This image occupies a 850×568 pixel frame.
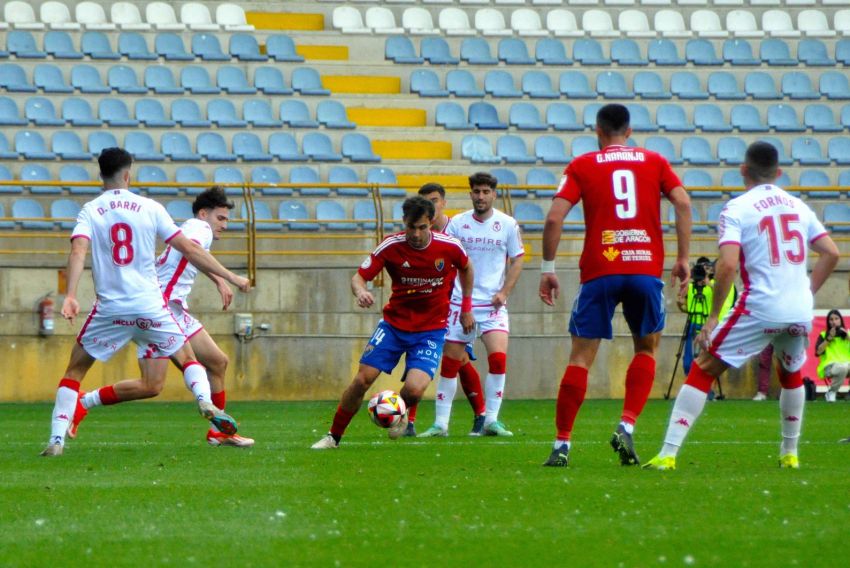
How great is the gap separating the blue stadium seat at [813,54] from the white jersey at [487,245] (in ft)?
56.9

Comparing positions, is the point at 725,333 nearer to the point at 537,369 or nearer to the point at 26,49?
the point at 537,369

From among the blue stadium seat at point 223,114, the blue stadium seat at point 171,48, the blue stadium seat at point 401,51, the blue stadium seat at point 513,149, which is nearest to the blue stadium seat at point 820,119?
the blue stadium seat at point 513,149

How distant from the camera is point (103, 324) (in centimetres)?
1016

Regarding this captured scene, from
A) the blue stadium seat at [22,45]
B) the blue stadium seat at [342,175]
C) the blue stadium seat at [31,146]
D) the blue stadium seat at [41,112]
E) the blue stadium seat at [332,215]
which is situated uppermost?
the blue stadium seat at [22,45]

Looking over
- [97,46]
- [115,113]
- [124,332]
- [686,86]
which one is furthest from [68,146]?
[124,332]

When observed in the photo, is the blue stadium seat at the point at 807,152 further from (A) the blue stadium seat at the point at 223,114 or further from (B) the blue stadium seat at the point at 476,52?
(A) the blue stadium seat at the point at 223,114

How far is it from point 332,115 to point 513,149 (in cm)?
325

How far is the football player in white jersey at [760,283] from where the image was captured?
8.43 meters

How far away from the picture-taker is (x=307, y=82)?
2625 cm

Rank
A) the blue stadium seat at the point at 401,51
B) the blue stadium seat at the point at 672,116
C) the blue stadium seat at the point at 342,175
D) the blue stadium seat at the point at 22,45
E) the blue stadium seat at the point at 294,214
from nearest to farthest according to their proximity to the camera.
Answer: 1. the blue stadium seat at the point at 294,214
2. the blue stadium seat at the point at 342,175
3. the blue stadium seat at the point at 22,45
4. the blue stadium seat at the point at 672,116
5. the blue stadium seat at the point at 401,51

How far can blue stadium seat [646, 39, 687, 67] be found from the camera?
2820 centimetres

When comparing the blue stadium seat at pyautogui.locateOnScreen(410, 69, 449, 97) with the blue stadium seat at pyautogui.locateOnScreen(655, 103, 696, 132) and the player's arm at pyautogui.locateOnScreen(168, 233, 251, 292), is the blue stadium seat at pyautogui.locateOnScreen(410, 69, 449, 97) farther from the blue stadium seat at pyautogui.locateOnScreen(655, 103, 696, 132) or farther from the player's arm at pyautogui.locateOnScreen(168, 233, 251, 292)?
the player's arm at pyautogui.locateOnScreen(168, 233, 251, 292)

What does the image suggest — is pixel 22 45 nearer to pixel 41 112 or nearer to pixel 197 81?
pixel 41 112

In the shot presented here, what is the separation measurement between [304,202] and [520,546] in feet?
56.1
